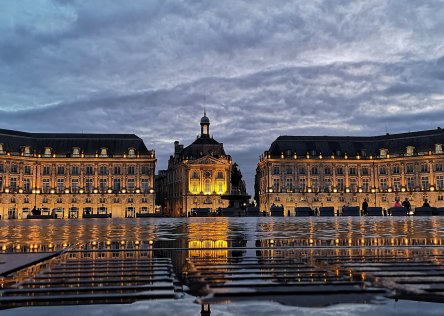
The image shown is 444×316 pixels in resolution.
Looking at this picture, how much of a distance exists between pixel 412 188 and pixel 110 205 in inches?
2370

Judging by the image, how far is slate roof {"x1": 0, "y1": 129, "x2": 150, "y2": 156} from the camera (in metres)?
97.1

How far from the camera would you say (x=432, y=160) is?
3952 inches

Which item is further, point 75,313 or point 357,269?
point 357,269

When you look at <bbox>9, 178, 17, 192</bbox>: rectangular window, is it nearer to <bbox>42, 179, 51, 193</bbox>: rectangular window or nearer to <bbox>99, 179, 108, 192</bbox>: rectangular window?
<bbox>42, 179, 51, 193</bbox>: rectangular window

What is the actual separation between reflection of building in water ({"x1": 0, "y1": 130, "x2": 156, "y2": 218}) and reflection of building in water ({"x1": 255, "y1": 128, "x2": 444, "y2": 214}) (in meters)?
26.8

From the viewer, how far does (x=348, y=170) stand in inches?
4190

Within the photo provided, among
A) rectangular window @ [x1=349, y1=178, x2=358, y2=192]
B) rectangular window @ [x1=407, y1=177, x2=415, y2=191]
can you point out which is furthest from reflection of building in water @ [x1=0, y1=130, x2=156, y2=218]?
rectangular window @ [x1=407, y1=177, x2=415, y2=191]

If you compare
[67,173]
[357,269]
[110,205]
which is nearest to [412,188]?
[110,205]

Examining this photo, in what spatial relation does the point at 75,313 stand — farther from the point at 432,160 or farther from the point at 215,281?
the point at 432,160

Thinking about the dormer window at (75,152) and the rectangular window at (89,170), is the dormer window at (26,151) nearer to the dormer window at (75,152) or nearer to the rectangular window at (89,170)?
the dormer window at (75,152)

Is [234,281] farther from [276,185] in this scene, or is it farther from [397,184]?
[397,184]

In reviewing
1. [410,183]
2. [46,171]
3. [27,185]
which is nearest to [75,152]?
[46,171]

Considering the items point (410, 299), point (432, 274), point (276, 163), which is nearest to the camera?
point (410, 299)

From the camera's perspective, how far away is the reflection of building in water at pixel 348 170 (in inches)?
4016
